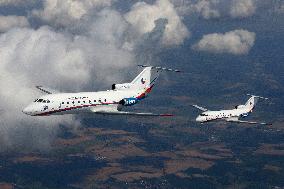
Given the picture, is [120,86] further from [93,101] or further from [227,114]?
[227,114]

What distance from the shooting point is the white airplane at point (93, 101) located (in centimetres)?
9106

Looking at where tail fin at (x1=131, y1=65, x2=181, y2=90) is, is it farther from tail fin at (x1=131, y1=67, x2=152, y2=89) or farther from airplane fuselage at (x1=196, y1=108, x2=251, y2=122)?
airplane fuselage at (x1=196, y1=108, x2=251, y2=122)

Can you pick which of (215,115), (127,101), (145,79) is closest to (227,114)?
(215,115)

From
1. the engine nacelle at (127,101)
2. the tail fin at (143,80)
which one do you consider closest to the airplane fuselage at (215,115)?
the tail fin at (143,80)

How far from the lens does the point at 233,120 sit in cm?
16625

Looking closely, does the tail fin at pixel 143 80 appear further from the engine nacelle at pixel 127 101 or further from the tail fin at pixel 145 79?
the engine nacelle at pixel 127 101

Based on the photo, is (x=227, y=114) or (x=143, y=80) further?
(x=227, y=114)

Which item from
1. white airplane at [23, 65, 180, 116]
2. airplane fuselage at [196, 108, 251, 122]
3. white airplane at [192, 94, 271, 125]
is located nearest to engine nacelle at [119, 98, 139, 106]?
white airplane at [23, 65, 180, 116]

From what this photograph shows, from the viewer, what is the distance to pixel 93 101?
98.4 meters

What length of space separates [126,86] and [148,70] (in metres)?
11.0

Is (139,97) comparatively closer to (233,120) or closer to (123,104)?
(123,104)

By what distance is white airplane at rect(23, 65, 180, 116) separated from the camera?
299ft

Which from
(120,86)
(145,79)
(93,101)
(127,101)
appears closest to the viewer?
(93,101)

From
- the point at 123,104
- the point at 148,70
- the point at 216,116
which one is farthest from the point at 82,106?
the point at 216,116
